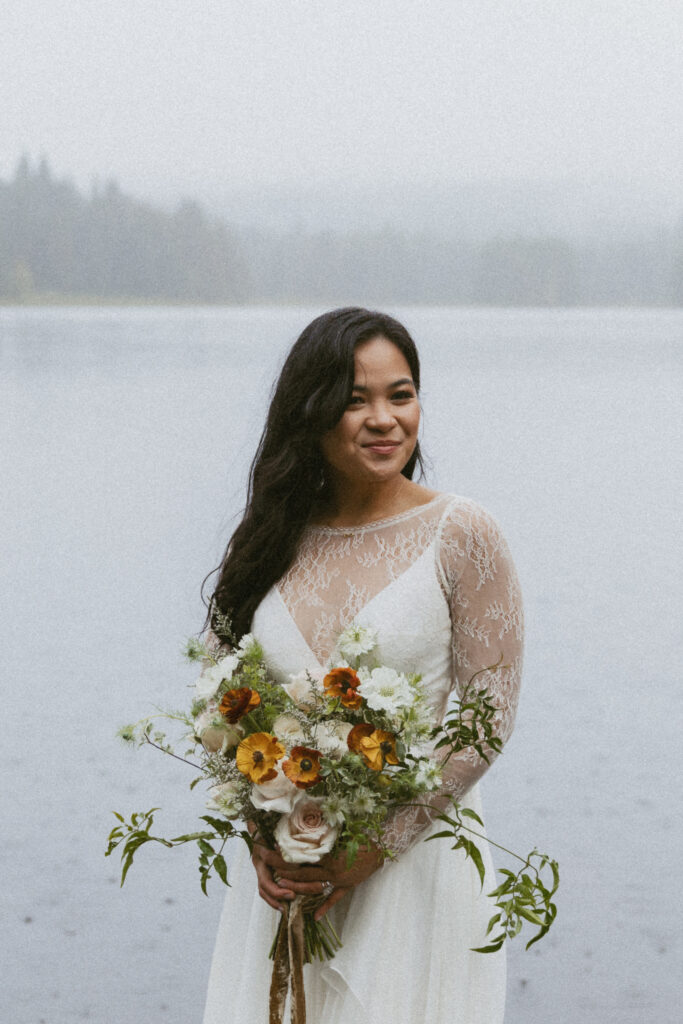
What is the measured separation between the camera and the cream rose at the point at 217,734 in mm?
1507

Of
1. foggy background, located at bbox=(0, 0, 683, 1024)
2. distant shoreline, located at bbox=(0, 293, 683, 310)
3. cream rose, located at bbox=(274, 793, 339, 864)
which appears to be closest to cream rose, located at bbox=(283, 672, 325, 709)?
cream rose, located at bbox=(274, 793, 339, 864)

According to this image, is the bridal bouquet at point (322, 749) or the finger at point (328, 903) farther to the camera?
the finger at point (328, 903)

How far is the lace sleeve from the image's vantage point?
1.65 meters

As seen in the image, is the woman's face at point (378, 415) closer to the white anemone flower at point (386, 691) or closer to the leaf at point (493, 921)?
the white anemone flower at point (386, 691)

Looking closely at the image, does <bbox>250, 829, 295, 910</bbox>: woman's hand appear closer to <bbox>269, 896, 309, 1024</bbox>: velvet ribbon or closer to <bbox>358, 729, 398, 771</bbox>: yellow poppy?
<bbox>269, 896, 309, 1024</bbox>: velvet ribbon

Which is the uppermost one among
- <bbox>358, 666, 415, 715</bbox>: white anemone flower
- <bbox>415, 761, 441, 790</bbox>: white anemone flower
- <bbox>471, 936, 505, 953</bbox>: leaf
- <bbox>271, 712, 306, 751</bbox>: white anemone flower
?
<bbox>358, 666, 415, 715</bbox>: white anemone flower

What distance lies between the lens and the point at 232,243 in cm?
627

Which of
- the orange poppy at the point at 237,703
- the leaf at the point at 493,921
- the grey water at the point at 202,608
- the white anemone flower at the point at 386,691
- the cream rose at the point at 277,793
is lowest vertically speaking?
the grey water at the point at 202,608

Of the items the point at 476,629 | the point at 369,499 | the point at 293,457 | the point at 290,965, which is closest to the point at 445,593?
the point at 476,629

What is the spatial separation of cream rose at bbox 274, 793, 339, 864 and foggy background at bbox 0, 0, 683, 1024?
12.7 feet

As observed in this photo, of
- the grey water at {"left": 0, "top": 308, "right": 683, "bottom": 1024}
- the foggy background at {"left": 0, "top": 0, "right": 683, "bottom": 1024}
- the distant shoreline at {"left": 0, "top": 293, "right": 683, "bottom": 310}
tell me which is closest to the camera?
the grey water at {"left": 0, "top": 308, "right": 683, "bottom": 1024}

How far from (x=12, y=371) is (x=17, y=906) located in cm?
348

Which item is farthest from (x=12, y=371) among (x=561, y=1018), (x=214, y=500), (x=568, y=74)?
(x=561, y=1018)

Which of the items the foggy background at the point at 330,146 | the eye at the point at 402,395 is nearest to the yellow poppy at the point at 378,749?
the eye at the point at 402,395
